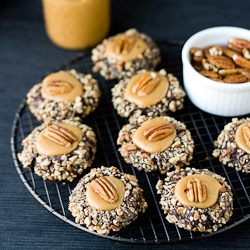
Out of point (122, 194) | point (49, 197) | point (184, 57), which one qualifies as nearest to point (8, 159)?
point (49, 197)

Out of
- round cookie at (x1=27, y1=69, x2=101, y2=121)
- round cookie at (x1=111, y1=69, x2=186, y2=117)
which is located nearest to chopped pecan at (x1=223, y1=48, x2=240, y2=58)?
round cookie at (x1=111, y1=69, x2=186, y2=117)

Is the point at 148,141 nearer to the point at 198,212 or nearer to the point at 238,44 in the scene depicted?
the point at 198,212

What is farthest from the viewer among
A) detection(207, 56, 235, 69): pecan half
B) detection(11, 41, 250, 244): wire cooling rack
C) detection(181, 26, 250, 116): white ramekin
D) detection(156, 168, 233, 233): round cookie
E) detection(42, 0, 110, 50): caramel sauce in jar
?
detection(42, 0, 110, 50): caramel sauce in jar

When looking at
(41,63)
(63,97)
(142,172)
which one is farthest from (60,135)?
(41,63)

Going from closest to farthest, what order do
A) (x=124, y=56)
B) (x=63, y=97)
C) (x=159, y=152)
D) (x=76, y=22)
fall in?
(x=159, y=152) → (x=63, y=97) → (x=124, y=56) → (x=76, y=22)

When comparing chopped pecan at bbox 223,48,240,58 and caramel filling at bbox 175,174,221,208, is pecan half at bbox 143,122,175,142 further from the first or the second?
chopped pecan at bbox 223,48,240,58

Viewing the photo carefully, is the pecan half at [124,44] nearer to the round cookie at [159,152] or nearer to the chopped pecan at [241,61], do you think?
the round cookie at [159,152]
